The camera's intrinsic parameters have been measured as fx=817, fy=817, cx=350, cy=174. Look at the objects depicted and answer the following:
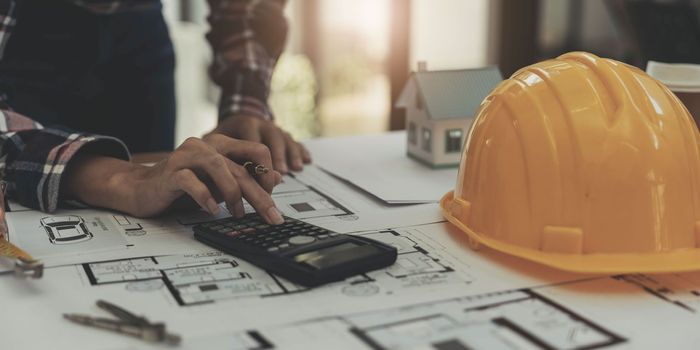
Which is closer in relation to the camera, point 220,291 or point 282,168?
point 220,291

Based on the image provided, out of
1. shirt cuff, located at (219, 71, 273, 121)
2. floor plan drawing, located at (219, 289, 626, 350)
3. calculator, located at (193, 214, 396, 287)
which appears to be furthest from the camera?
shirt cuff, located at (219, 71, 273, 121)

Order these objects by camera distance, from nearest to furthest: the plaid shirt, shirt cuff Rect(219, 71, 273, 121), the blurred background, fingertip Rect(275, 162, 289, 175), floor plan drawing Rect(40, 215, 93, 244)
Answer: floor plan drawing Rect(40, 215, 93, 244) → the plaid shirt → fingertip Rect(275, 162, 289, 175) → shirt cuff Rect(219, 71, 273, 121) → the blurred background

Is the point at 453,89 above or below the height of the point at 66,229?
above

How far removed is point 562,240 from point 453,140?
1.29 feet

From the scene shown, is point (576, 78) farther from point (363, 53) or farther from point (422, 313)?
point (363, 53)

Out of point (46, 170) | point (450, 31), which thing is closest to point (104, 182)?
point (46, 170)

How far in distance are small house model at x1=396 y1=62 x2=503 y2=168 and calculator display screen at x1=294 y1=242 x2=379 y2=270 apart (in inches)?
14.9

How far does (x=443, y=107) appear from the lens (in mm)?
1035

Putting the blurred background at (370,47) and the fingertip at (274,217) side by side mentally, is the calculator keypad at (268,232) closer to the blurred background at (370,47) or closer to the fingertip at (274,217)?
the fingertip at (274,217)

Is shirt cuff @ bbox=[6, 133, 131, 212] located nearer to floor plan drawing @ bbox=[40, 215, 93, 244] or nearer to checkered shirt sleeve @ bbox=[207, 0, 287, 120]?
floor plan drawing @ bbox=[40, 215, 93, 244]

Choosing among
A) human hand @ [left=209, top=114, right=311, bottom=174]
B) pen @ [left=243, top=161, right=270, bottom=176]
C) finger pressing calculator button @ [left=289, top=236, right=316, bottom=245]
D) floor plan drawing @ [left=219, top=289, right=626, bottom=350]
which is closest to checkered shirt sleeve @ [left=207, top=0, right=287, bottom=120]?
human hand @ [left=209, top=114, right=311, bottom=174]

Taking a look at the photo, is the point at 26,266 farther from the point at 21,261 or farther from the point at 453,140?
the point at 453,140

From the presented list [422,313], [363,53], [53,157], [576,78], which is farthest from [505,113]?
[363,53]

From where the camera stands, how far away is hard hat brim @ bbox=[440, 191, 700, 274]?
626 mm
